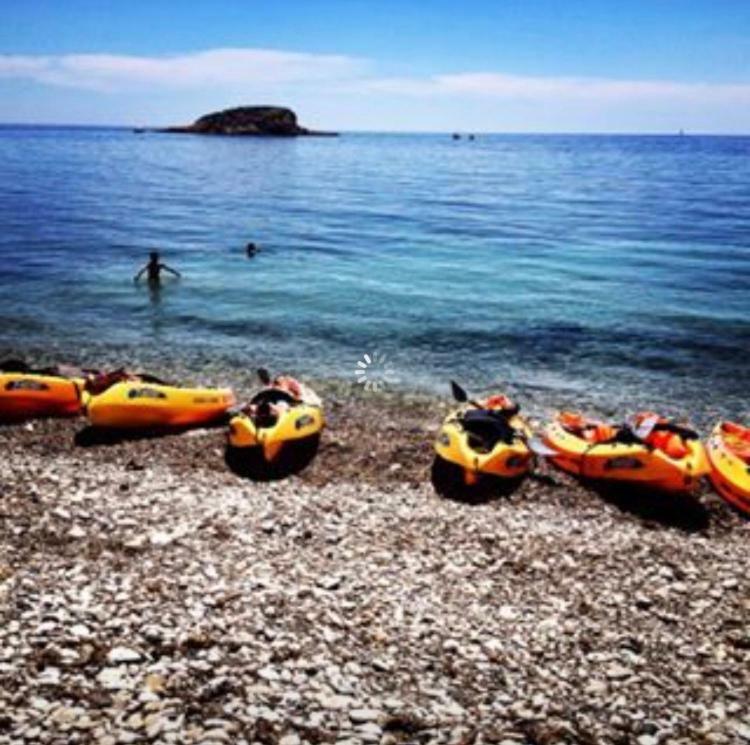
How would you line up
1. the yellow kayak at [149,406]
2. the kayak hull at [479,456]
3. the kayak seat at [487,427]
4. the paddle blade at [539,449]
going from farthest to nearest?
the yellow kayak at [149,406]
the kayak seat at [487,427]
the paddle blade at [539,449]
the kayak hull at [479,456]

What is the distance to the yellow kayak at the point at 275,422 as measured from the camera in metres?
15.3

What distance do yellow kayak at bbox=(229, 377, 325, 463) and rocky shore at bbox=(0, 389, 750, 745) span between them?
873 mm

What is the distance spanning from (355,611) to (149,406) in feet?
27.3

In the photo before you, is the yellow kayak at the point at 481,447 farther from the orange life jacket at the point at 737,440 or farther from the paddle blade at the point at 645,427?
the orange life jacket at the point at 737,440

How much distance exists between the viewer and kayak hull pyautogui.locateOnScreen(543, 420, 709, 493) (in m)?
14.5

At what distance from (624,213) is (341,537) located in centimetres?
5674

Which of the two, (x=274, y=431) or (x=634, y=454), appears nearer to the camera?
(x=634, y=454)

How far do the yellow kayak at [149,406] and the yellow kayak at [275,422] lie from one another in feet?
4.27

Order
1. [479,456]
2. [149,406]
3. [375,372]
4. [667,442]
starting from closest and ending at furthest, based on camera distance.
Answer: [479,456]
[667,442]
[149,406]
[375,372]

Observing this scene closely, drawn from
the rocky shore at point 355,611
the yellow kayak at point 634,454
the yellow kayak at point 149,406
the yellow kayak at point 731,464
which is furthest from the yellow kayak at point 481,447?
the yellow kayak at point 149,406

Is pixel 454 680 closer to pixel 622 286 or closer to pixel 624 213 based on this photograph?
pixel 622 286

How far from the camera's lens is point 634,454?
14719 mm

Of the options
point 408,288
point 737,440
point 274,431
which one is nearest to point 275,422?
point 274,431

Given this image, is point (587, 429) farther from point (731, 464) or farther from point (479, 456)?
point (479, 456)
